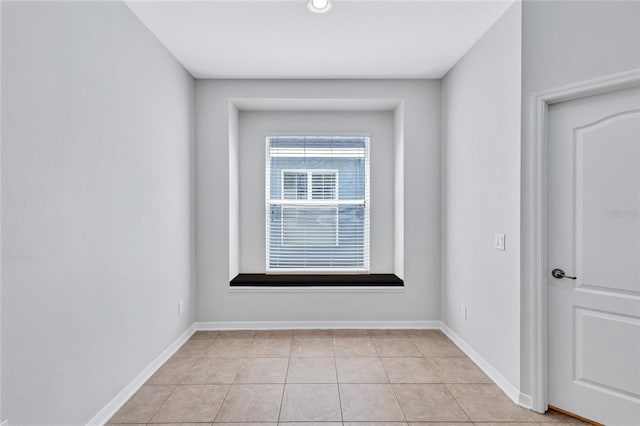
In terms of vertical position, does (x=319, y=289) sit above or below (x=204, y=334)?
above

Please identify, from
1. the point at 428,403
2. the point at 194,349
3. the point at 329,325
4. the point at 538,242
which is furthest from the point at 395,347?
the point at 194,349

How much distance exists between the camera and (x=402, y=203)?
11.4 feet

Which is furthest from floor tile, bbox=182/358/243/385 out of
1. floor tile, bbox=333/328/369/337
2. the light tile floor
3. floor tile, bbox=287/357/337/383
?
floor tile, bbox=333/328/369/337

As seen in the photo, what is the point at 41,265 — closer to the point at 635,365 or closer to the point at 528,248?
the point at 528,248

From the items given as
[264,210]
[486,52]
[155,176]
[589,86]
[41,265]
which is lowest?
[41,265]

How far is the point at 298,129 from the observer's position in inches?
151

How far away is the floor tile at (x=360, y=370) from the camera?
245 centimetres

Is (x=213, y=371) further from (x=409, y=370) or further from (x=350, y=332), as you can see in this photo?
(x=409, y=370)

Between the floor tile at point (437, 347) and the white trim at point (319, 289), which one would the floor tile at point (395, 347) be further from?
the white trim at point (319, 289)

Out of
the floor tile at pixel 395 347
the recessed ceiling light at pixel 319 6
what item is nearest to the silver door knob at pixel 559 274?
the floor tile at pixel 395 347

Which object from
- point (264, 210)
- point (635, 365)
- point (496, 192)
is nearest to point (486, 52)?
point (496, 192)

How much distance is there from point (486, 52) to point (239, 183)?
2.77m

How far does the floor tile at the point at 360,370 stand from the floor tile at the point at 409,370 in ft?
0.20

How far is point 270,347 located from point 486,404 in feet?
5.87
